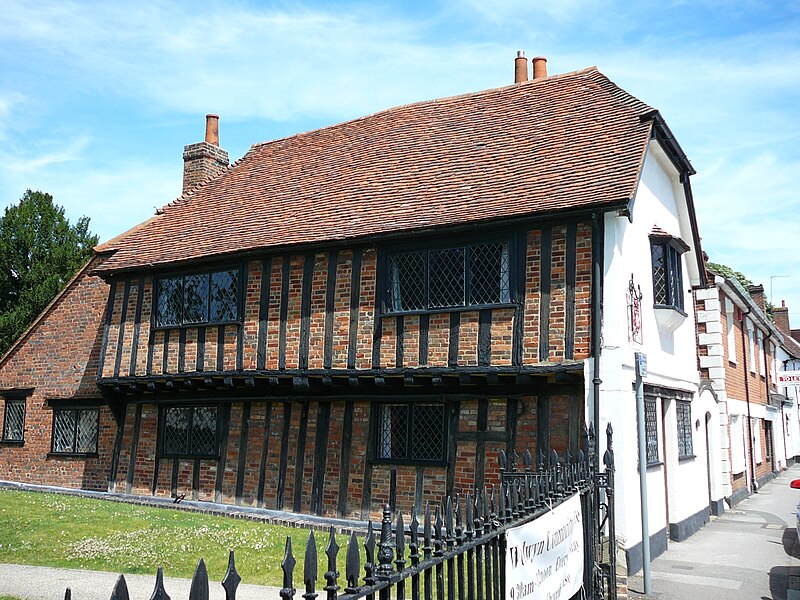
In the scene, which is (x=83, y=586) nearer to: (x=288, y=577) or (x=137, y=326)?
(x=288, y=577)

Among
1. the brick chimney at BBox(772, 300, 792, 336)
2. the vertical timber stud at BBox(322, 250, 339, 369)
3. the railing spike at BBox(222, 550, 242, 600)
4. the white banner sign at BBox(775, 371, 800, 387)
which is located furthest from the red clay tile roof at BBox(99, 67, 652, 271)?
the brick chimney at BBox(772, 300, 792, 336)

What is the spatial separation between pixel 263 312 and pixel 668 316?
23.8ft

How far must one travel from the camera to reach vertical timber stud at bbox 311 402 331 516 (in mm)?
A: 12953

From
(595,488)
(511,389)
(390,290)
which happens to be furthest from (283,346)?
(595,488)

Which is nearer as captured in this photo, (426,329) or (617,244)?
(617,244)

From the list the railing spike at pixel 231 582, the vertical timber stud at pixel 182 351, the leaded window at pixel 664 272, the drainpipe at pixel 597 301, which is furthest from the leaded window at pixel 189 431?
the railing spike at pixel 231 582

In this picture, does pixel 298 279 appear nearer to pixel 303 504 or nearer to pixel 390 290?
pixel 390 290

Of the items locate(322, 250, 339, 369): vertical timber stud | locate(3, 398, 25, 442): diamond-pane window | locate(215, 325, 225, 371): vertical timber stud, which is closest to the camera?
locate(322, 250, 339, 369): vertical timber stud

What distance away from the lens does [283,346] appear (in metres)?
13.6

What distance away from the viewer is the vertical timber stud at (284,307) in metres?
13.6

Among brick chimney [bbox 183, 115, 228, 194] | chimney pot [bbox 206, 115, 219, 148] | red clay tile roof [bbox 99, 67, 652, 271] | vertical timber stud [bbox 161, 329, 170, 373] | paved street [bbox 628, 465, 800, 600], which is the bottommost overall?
paved street [bbox 628, 465, 800, 600]

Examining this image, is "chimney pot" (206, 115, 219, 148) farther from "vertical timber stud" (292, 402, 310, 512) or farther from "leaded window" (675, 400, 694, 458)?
"leaded window" (675, 400, 694, 458)

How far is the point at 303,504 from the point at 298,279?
397cm

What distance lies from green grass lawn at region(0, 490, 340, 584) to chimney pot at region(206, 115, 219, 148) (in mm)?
10486
